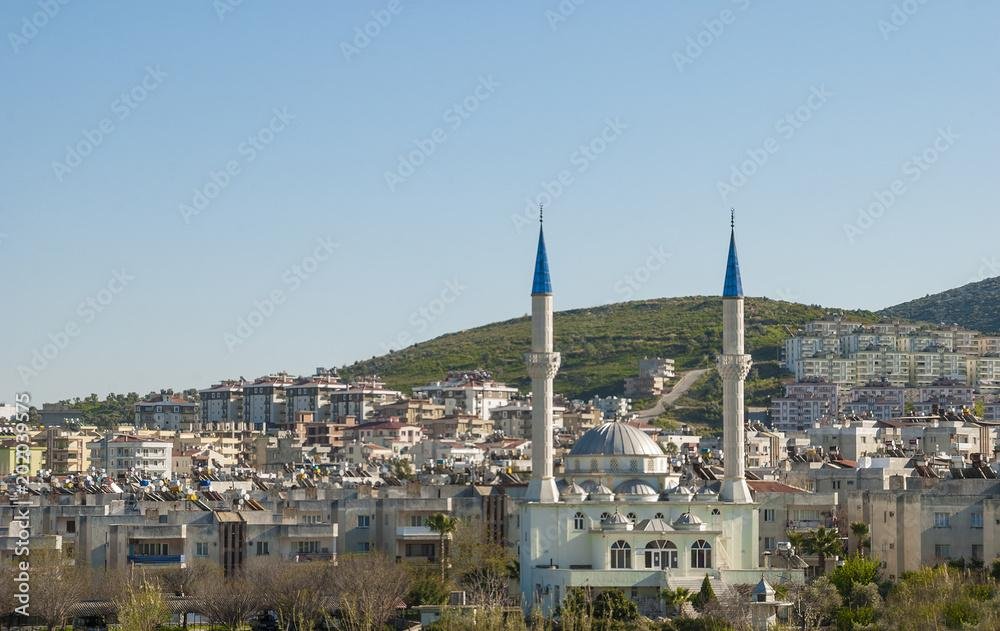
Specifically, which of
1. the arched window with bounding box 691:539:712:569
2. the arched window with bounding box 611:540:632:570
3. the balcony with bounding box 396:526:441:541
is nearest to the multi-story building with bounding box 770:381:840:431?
the balcony with bounding box 396:526:441:541

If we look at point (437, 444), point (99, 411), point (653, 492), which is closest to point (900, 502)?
point (653, 492)

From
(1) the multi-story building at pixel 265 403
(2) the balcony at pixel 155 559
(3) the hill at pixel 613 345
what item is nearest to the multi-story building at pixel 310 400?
(1) the multi-story building at pixel 265 403

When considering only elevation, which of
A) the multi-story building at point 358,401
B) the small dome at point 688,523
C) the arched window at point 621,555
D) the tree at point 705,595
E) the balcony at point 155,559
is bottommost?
the tree at point 705,595

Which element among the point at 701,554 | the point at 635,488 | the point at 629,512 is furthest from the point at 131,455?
the point at 701,554

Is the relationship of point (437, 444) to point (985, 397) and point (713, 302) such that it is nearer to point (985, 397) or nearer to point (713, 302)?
point (985, 397)

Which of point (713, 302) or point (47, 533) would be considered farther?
point (713, 302)

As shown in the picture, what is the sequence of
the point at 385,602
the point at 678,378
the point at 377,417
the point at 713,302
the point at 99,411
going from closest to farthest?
the point at 385,602 → the point at 377,417 → the point at 678,378 → the point at 99,411 → the point at 713,302

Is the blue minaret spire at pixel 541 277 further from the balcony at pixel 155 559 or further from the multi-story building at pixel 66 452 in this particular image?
the multi-story building at pixel 66 452
